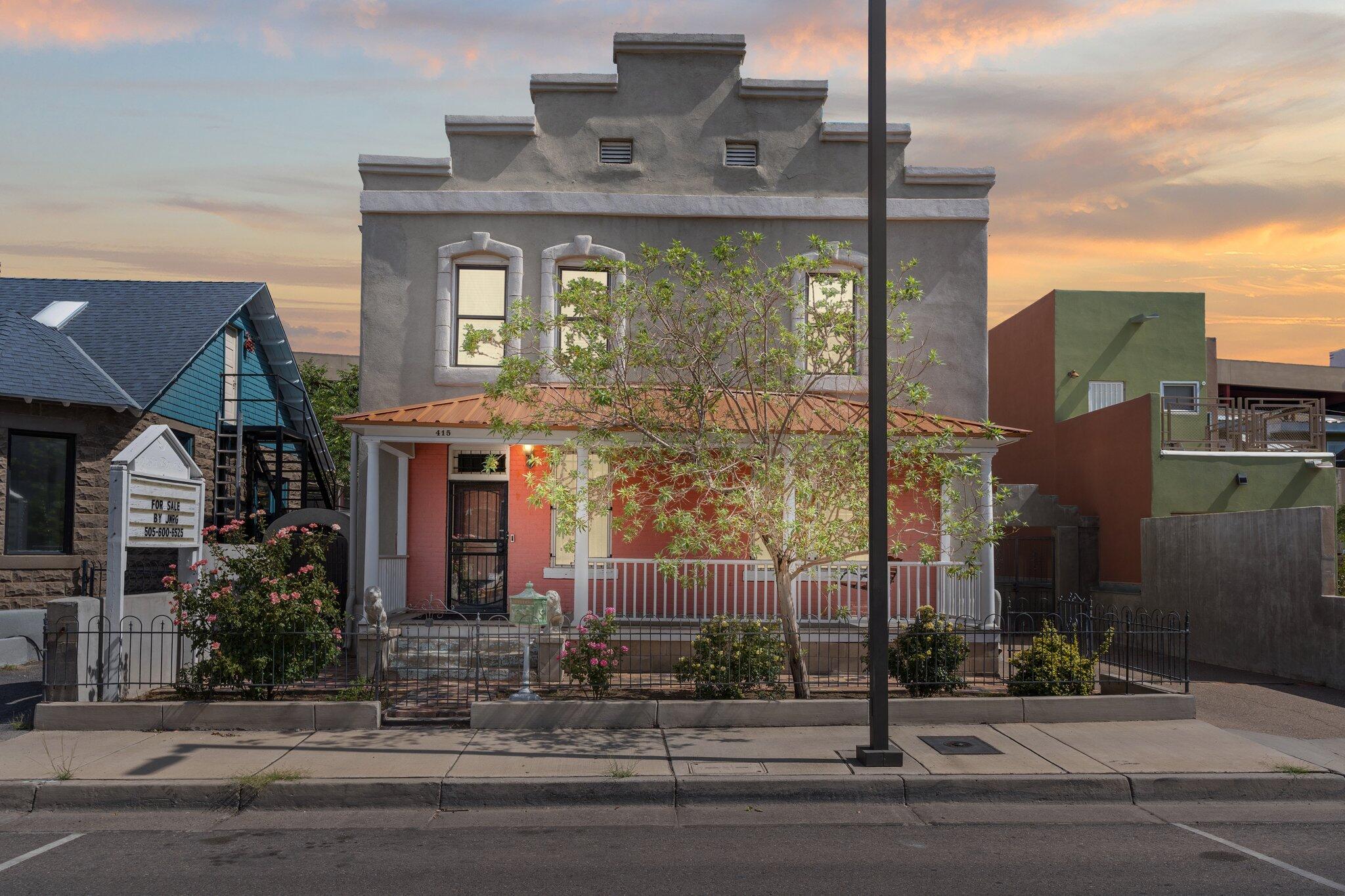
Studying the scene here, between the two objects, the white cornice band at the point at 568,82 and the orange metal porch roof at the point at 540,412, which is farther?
the white cornice band at the point at 568,82

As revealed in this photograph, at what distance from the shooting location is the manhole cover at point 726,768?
354 inches

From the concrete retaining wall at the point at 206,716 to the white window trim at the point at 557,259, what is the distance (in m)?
7.43

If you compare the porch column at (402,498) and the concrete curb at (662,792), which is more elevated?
the porch column at (402,498)

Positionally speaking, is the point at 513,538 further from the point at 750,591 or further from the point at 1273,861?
the point at 1273,861

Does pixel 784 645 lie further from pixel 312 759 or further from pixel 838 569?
pixel 312 759

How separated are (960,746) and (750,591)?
22.0ft

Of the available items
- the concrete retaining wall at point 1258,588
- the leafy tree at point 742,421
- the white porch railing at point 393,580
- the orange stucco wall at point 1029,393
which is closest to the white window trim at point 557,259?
the white porch railing at point 393,580

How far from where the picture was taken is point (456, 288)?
56.0 feet

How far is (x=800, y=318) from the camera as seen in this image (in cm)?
1587

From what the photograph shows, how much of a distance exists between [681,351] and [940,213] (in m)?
7.40

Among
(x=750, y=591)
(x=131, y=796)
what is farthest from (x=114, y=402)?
(x=750, y=591)

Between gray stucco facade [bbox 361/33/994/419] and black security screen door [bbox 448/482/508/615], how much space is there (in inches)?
68.3

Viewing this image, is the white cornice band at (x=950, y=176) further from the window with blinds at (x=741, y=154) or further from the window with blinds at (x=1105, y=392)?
the window with blinds at (x=1105, y=392)

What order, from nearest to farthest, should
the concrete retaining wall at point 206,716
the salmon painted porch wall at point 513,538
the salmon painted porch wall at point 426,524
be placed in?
the concrete retaining wall at point 206,716 < the salmon painted porch wall at point 513,538 < the salmon painted porch wall at point 426,524
